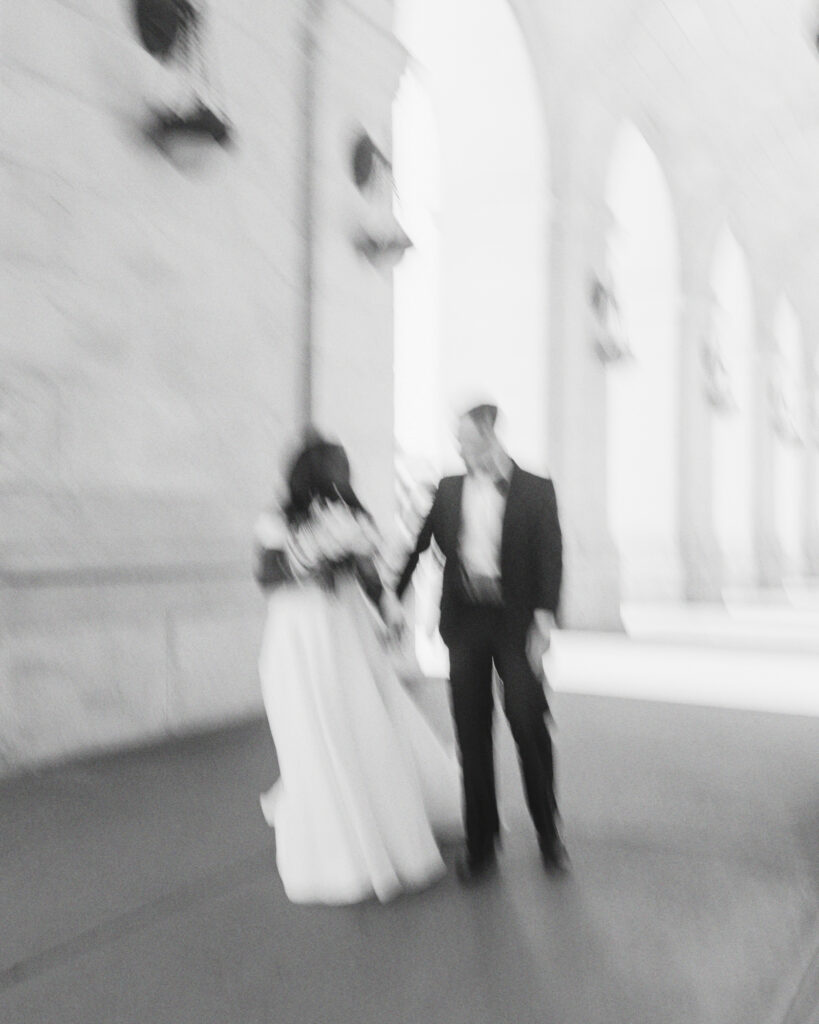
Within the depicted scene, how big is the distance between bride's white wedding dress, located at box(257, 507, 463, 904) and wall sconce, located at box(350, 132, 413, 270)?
5063 mm

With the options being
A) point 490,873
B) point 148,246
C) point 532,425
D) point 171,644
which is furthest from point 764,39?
point 490,873

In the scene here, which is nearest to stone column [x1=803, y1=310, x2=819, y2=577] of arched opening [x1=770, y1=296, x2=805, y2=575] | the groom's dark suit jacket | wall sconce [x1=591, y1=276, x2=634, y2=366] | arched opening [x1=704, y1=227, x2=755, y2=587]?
arched opening [x1=770, y1=296, x2=805, y2=575]

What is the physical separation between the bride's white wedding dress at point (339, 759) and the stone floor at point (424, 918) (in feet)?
0.47

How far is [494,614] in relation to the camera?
3840mm

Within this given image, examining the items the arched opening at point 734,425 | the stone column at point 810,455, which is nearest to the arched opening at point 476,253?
the arched opening at point 734,425

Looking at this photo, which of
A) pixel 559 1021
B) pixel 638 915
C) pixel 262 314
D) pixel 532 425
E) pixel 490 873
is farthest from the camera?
pixel 532 425

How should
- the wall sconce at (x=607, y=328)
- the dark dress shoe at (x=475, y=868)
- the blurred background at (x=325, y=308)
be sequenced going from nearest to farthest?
the dark dress shoe at (x=475, y=868), the blurred background at (x=325, y=308), the wall sconce at (x=607, y=328)

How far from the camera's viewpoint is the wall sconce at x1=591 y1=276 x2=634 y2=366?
1296 cm

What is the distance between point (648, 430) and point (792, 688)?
876 centimetres

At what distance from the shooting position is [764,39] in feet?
49.7

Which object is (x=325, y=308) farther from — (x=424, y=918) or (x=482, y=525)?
(x=424, y=918)

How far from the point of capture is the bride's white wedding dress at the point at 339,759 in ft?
11.6

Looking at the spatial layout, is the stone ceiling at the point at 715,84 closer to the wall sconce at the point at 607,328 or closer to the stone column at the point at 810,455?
the wall sconce at the point at 607,328

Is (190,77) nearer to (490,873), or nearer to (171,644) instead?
(171,644)
